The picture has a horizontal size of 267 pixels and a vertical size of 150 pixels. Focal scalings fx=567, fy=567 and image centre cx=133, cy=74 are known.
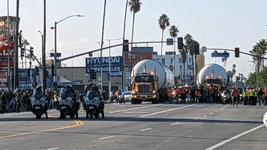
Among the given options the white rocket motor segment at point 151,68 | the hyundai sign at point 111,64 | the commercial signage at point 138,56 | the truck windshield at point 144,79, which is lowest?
the truck windshield at point 144,79

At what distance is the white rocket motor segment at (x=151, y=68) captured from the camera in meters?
53.8

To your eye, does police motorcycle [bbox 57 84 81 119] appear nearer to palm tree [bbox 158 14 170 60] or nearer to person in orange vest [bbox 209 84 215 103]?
person in orange vest [bbox 209 84 215 103]

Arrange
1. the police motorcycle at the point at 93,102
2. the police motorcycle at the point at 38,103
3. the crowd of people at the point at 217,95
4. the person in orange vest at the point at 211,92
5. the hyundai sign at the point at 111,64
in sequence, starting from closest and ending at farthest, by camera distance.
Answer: the police motorcycle at the point at 93,102
the police motorcycle at the point at 38,103
the crowd of people at the point at 217,95
the person in orange vest at the point at 211,92
the hyundai sign at the point at 111,64

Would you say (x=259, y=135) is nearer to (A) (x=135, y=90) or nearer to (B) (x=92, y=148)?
(B) (x=92, y=148)

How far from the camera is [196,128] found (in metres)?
22.2

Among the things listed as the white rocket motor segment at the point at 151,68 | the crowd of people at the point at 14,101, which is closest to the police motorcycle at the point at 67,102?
the crowd of people at the point at 14,101

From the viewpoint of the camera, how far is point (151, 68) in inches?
2132

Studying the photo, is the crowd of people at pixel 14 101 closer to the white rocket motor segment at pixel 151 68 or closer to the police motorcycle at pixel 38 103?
the police motorcycle at pixel 38 103

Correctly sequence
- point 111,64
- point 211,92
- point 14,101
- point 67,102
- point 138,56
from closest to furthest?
point 67,102
point 14,101
point 211,92
point 111,64
point 138,56

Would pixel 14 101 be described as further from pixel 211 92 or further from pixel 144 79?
pixel 211 92

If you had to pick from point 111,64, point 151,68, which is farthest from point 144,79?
point 111,64

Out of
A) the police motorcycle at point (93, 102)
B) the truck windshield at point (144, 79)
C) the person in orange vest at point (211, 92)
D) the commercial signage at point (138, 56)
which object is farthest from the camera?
the commercial signage at point (138, 56)

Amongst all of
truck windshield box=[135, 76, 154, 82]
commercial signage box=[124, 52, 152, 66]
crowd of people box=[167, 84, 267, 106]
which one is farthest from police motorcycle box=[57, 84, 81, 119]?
commercial signage box=[124, 52, 152, 66]

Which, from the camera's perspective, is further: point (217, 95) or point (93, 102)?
point (217, 95)
